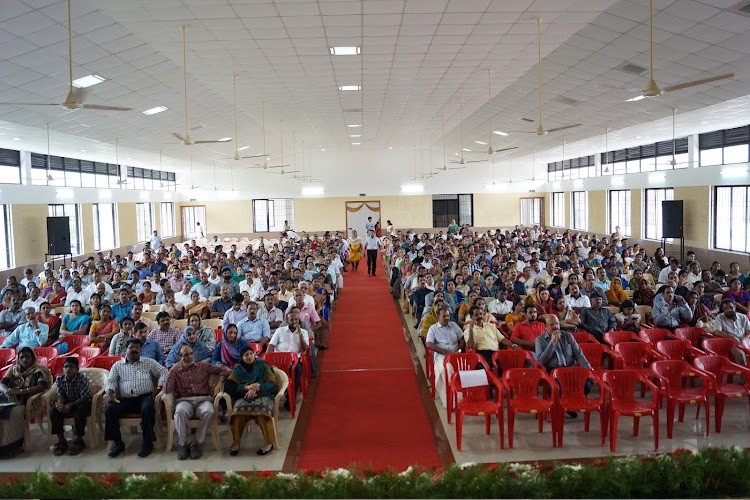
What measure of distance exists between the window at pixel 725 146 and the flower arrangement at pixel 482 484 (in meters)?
13.2

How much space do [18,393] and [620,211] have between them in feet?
66.8

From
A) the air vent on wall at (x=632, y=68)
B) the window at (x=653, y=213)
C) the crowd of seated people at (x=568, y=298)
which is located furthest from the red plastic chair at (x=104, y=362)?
the window at (x=653, y=213)

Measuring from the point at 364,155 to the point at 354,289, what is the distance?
46.3 ft

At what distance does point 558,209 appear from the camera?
28.7 meters

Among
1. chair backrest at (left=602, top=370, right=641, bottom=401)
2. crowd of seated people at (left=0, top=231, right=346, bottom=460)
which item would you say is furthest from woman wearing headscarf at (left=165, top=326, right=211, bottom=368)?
chair backrest at (left=602, top=370, right=641, bottom=401)

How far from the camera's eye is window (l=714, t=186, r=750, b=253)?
1491 cm

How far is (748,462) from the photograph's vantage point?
157 inches

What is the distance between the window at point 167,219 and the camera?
27.9 m

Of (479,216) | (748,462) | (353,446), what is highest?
(479,216)

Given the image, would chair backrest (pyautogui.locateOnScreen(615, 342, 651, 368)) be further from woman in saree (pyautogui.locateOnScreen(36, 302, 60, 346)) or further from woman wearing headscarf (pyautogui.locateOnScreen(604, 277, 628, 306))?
woman in saree (pyautogui.locateOnScreen(36, 302, 60, 346))

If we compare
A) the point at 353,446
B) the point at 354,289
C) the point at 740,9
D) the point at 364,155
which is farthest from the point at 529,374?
the point at 364,155

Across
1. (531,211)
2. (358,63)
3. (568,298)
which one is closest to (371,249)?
(358,63)

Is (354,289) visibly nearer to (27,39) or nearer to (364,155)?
(27,39)

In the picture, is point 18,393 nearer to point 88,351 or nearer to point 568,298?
point 88,351
